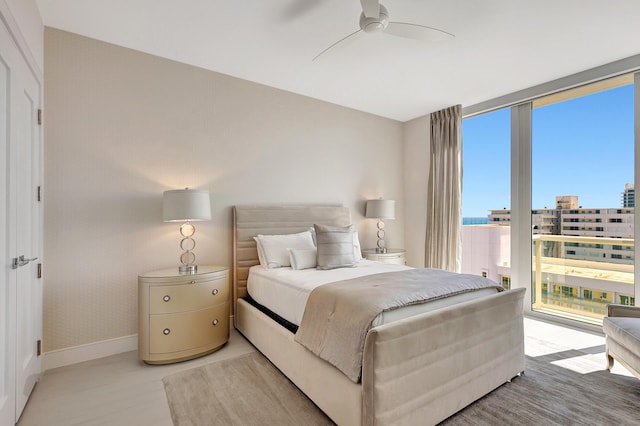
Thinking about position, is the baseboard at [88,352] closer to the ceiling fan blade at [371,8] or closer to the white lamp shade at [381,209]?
the white lamp shade at [381,209]

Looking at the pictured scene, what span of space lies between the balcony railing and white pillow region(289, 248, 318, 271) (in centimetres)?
275

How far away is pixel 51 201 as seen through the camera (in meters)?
2.54

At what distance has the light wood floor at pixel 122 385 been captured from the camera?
1909 mm

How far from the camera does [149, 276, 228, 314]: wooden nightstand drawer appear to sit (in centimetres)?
252

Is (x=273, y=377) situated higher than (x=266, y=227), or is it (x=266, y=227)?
(x=266, y=227)

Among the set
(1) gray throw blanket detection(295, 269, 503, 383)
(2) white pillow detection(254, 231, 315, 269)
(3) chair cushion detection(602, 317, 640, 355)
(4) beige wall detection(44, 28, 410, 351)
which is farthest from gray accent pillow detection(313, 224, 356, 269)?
(3) chair cushion detection(602, 317, 640, 355)

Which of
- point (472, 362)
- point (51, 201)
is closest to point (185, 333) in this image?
point (51, 201)

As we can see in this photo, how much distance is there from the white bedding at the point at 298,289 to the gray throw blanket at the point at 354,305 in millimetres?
45

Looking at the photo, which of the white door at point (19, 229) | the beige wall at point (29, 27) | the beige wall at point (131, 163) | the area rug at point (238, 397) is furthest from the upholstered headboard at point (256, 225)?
the beige wall at point (29, 27)


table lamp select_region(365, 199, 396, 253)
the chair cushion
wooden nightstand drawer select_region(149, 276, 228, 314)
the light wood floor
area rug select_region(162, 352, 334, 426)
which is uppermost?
table lamp select_region(365, 199, 396, 253)

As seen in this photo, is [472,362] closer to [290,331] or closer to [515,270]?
[290,331]

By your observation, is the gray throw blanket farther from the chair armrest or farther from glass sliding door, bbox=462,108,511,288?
glass sliding door, bbox=462,108,511,288

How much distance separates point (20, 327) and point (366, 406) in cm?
212

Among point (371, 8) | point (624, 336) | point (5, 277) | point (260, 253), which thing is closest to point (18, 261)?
point (5, 277)
